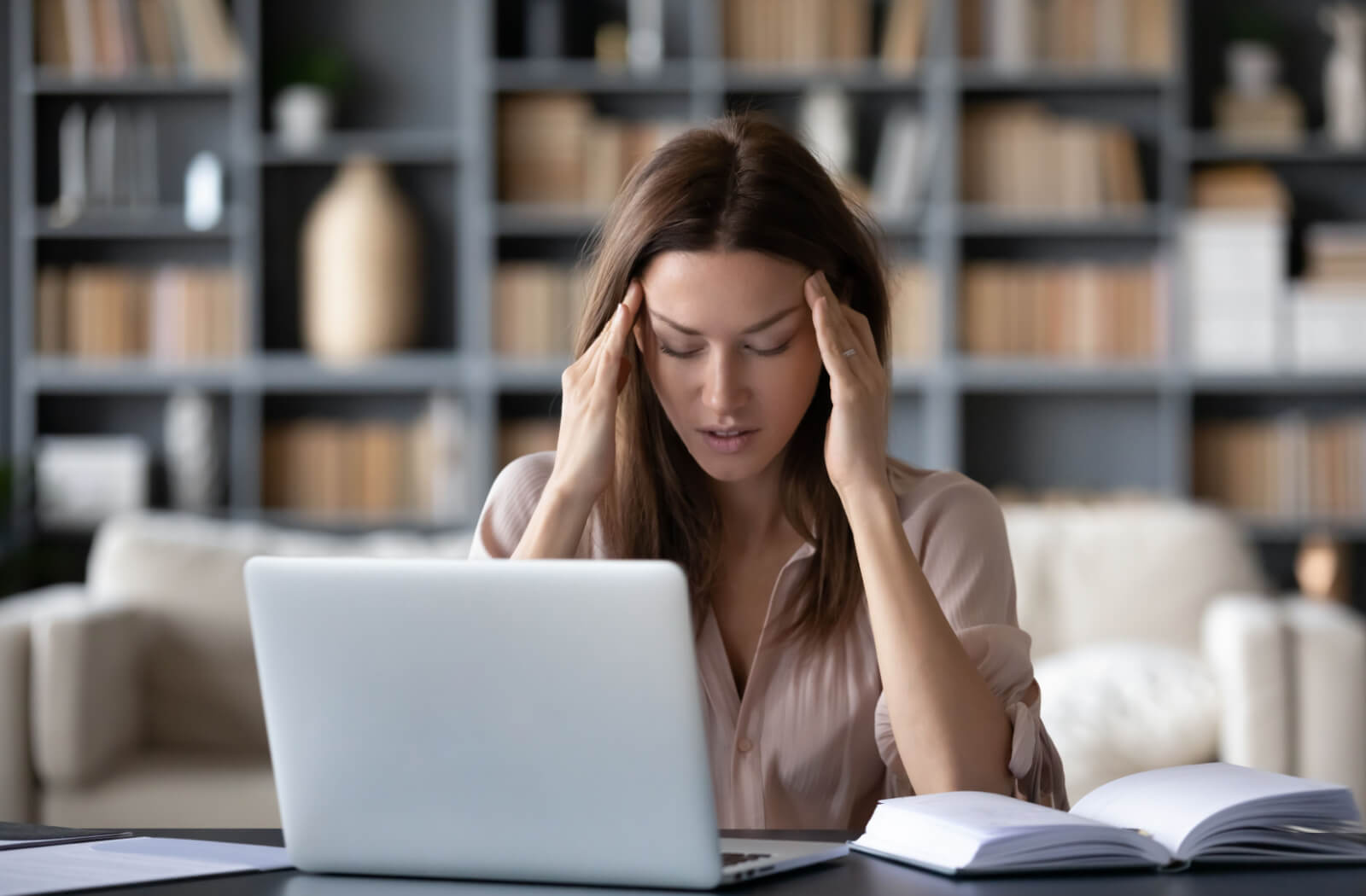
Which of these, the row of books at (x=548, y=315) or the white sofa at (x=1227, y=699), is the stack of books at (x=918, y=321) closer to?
the row of books at (x=548, y=315)

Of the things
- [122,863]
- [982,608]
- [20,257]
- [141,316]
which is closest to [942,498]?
[982,608]

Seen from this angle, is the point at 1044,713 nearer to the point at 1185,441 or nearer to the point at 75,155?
the point at 1185,441

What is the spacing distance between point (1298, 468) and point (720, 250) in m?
Answer: 3.15

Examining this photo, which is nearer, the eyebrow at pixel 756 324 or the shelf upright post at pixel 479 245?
the eyebrow at pixel 756 324

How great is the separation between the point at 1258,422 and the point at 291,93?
2.84 metres

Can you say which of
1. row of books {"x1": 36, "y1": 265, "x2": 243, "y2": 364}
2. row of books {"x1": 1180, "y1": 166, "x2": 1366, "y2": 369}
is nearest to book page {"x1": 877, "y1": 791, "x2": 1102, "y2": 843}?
row of books {"x1": 1180, "y1": 166, "x2": 1366, "y2": 369}

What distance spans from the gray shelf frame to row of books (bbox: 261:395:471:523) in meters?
0.07

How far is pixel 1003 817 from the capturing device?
2.99ft

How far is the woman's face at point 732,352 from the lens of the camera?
1.33 metres

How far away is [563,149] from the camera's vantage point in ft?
13.6

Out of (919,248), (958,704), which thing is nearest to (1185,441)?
(919,248)

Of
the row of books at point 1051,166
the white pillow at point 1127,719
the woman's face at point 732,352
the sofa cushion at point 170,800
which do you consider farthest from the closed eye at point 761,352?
the row of books at point 1051,166

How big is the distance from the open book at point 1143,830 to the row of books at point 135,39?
146 inches

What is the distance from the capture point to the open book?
34.6 inches
